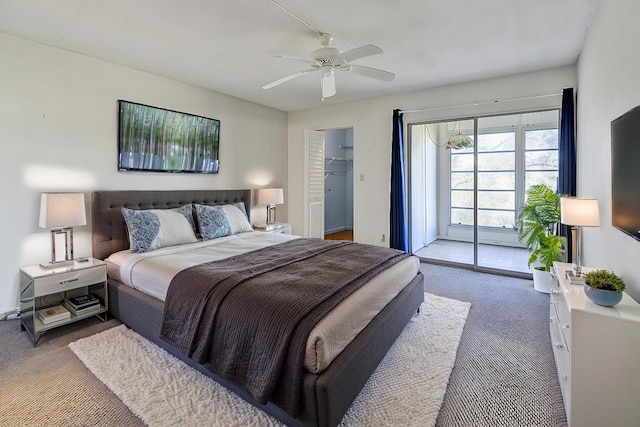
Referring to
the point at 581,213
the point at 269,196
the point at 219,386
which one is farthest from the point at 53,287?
the point at 581,213

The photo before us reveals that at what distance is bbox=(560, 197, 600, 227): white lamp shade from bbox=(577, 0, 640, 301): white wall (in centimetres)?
8

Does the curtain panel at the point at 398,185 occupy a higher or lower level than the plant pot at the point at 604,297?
higher

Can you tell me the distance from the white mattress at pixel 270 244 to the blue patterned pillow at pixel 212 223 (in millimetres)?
106

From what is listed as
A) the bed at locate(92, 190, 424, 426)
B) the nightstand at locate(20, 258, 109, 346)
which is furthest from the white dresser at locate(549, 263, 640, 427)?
the nightstand at locate(20, 258, 109, 346)

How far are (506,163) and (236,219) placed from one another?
163 inches

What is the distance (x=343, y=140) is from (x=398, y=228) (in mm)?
3980

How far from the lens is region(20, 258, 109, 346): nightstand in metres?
2.60

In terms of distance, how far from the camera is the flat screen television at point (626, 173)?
1.54 m

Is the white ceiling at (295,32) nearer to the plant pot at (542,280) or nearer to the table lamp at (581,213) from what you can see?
the table lamp at (581,213)

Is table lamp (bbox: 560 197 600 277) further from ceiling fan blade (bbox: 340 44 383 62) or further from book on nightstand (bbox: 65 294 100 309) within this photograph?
book on nightstand (bbox: 65 294 100 309)

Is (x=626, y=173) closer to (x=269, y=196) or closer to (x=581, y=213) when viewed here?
(x=581, y=213)

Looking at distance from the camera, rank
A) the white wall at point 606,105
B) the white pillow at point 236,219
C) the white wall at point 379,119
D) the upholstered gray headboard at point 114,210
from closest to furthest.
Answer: the white wall at point 606,105, the upholstered gray headboard at point 114,210, the white wall at point 379,119, the white pillow at point 236,219

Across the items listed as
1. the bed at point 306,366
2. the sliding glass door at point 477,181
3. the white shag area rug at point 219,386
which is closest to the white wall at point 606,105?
the sliding glass door at point 477,181

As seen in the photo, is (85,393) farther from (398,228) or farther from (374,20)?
(398,228)
